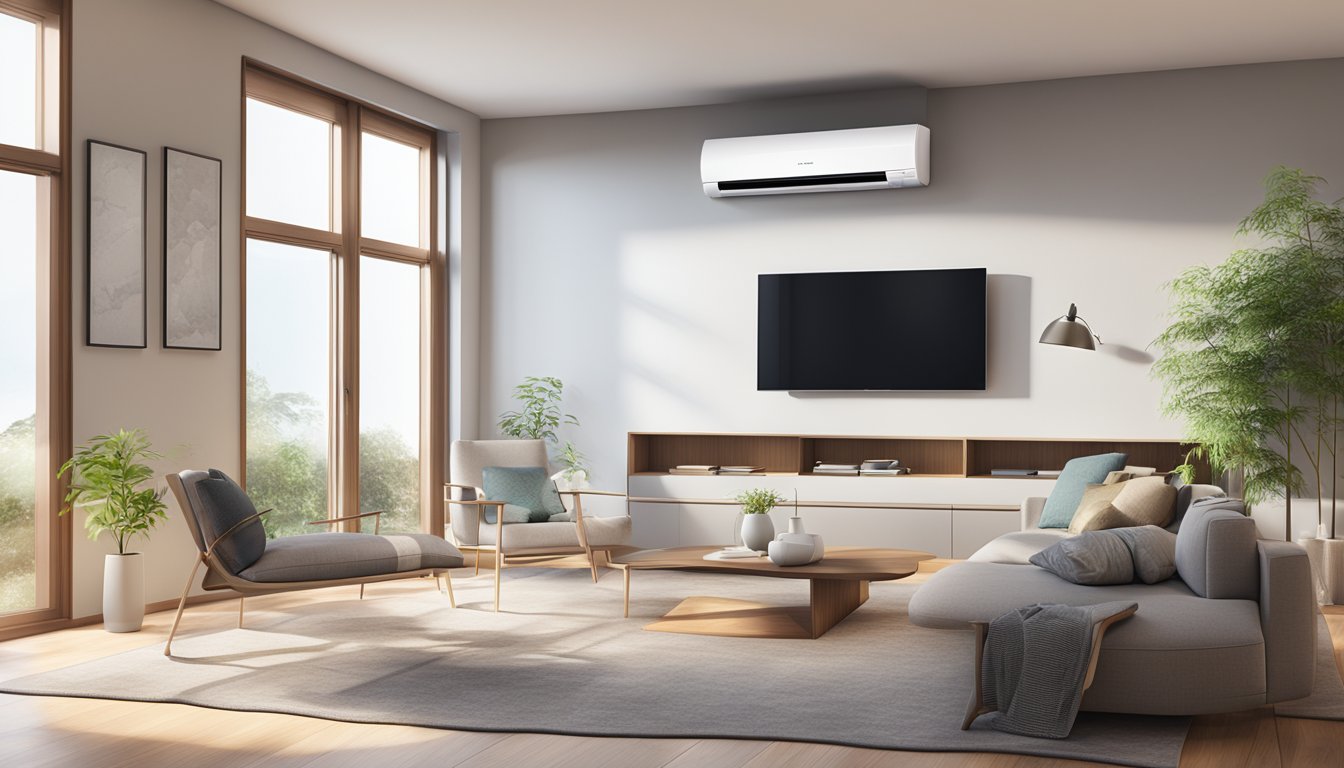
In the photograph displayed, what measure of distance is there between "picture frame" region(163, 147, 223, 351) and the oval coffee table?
8.20ft

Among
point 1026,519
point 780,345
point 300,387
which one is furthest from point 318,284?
point 1026,519

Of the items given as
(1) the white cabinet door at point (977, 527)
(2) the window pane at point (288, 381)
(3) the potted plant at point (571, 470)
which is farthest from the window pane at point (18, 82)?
(1) the white cabinet door at point (977, 527)

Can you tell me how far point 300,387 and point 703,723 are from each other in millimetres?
4139

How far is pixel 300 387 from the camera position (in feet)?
23.4

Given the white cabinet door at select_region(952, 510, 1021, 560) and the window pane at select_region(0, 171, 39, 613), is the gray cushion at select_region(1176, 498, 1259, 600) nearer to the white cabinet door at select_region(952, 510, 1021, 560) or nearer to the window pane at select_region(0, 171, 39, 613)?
the white cabinet door at select_region(952, 510, 1021, 560)

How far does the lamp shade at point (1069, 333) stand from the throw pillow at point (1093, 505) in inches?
48.0

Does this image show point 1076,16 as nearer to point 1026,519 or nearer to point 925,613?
point 1026,519

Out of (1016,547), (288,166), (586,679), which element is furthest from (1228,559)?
(288,166)

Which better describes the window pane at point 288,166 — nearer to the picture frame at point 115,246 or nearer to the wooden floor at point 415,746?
the picture frame at point 115,246

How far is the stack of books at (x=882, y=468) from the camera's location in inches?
300

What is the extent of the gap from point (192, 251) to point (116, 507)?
142cm

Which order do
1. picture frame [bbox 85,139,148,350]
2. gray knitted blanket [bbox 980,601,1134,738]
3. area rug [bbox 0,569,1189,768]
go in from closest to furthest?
gray knitted blanket [bbox 980,601,1134,738] → area rug [bbox 0,569,1189,768] → picture frame [bbox 85,139,148,350]

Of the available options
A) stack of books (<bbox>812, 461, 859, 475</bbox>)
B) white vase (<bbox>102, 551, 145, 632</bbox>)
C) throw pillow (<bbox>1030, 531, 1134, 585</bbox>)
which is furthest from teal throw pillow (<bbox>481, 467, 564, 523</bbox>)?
throw pillow (<bbox>1030, 531, 1134, 585</bbox>)

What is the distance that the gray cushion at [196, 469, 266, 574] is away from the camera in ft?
16.0
